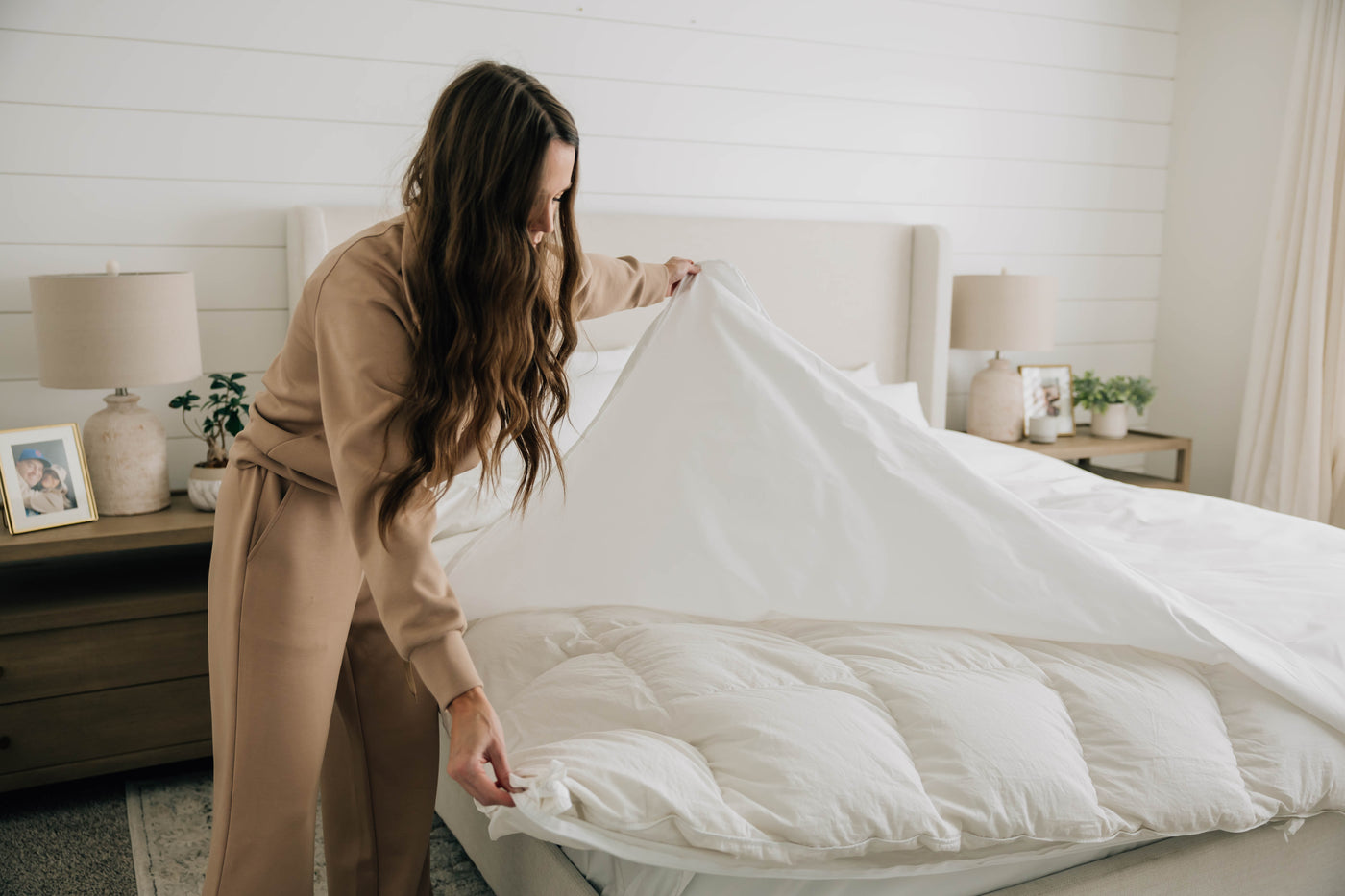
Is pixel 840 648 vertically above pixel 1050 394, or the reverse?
pixel 1050 394

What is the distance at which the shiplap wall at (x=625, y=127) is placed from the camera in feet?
7.97

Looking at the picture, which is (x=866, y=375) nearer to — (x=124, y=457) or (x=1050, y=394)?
(x=1050, y=394)

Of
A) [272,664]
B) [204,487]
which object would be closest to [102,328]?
[204,487]

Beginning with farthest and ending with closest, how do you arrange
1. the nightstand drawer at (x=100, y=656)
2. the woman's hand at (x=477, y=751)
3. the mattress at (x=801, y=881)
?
the nightstand drawer at (x=100, y=656) → the mattress at (x=801, y=881) → the woman's hand at (x=477, y=751)

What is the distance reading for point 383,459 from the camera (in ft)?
3.42

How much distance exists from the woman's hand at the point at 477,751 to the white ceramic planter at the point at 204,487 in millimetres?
1616

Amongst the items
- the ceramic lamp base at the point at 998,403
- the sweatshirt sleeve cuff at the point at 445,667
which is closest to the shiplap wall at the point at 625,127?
the ceramic lamp base at the point at 998,403

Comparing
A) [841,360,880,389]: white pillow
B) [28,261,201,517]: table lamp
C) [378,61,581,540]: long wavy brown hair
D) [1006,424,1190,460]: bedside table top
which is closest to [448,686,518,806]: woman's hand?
[378,61,581,540]: long wavy brown hair

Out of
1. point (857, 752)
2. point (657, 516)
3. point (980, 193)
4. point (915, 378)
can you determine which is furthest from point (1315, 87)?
point (857, 752)

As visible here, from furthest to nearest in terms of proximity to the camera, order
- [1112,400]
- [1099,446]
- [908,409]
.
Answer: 1. [1112,400]
2. [1099,446]
3. [908,409]

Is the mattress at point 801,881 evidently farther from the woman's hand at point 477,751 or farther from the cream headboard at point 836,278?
the cream headboard at point 836,278

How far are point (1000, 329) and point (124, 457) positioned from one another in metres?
2.64

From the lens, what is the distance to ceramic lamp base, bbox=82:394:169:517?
2.31m

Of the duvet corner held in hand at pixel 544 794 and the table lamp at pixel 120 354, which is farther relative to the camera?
the table lamp at pixel 120 354
